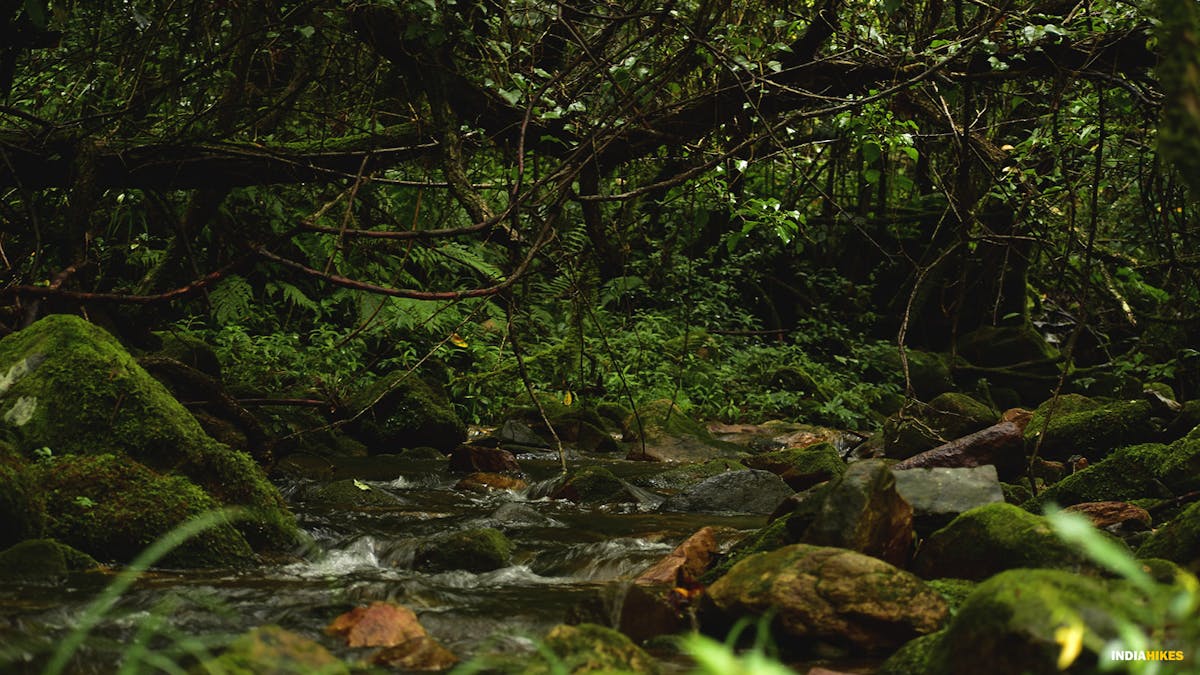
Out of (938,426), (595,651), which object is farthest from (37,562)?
(938,426)

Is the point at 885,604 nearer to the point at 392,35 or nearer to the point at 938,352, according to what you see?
the point at 392,35

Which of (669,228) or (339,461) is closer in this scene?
(339,461)

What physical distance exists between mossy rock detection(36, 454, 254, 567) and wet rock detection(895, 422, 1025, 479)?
3638 mm

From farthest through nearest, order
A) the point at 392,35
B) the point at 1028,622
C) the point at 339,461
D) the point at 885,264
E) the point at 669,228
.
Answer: the point at 885,264 → the point at 669,228 → the point at 339,461 → the point at 392,35 → the point at 1028,622

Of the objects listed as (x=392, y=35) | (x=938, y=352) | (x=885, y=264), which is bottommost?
(x=938, y=352)

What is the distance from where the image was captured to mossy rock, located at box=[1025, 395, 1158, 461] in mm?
6438

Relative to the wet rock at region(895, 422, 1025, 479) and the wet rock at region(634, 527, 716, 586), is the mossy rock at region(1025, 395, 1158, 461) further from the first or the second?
the wet rock at region(634, 527, 716, 586)

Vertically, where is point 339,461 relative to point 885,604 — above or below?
below

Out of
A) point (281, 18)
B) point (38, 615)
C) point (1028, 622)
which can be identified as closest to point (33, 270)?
point (281, 18)

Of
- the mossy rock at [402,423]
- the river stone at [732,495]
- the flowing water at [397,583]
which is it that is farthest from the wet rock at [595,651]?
the mossy rock at [402,423]

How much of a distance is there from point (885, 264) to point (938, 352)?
1497mm


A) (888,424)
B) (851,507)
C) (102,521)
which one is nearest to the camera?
(851,507)

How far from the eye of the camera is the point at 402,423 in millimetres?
7766

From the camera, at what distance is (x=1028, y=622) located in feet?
7.04
